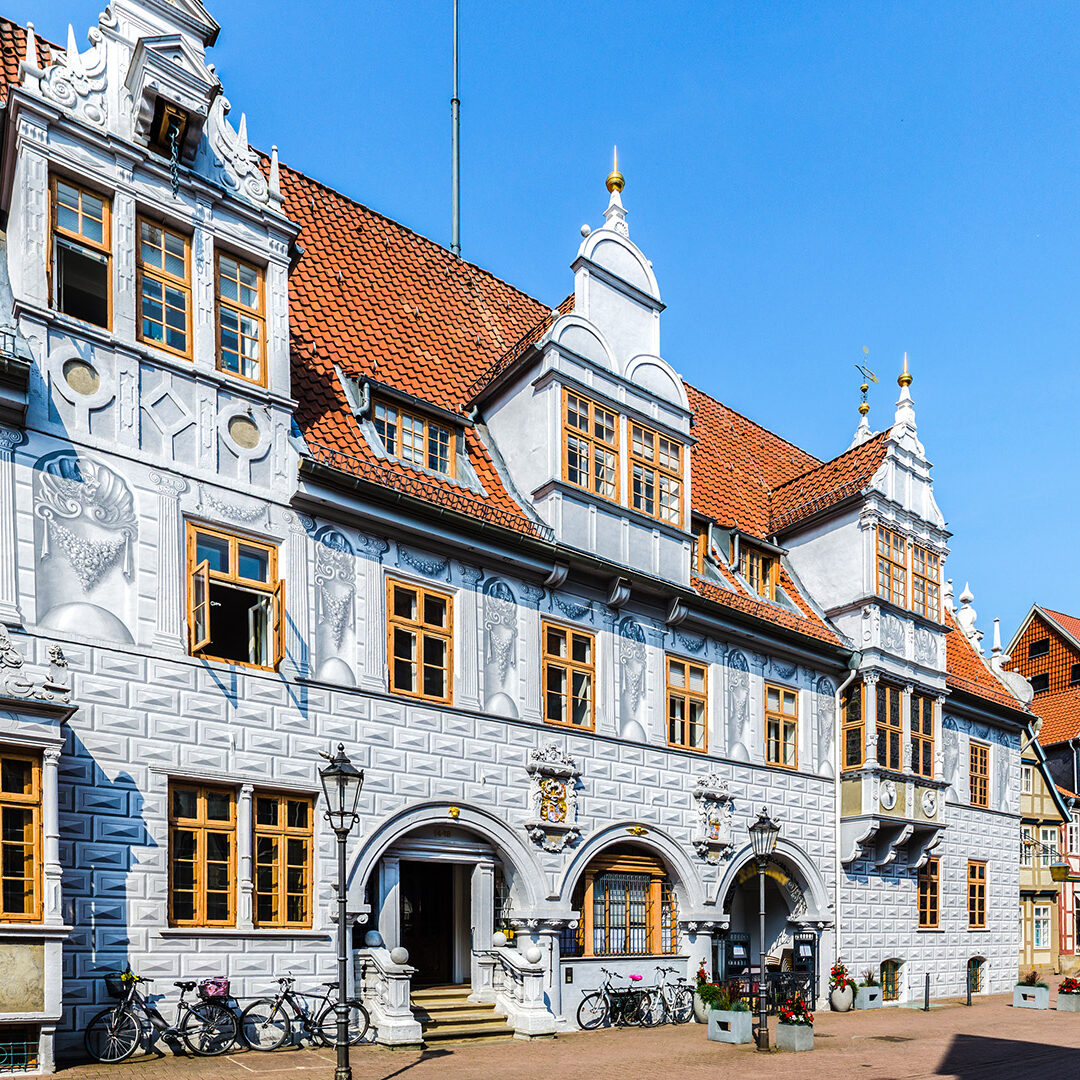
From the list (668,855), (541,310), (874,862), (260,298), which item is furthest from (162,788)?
(874,862)

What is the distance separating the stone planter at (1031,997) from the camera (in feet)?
86.0

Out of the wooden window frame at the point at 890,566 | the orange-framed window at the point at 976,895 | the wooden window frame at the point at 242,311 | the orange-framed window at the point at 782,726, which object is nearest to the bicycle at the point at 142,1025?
the wooden window frame at the point at 242,311

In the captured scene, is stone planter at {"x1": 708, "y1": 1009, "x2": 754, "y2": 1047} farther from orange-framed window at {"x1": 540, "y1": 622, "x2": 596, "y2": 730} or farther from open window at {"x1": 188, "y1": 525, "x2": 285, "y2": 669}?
open window at {"x1": 188, "y1": 525, "x2": 285, "y2": 669}

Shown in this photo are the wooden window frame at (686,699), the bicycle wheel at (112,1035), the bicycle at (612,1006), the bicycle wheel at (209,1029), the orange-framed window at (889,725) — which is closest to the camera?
the bicycle wheel at (112,1035)

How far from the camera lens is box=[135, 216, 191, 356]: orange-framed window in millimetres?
15438

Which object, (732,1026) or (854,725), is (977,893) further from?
(732,1026)

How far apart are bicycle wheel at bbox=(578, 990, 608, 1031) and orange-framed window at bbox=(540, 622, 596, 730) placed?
4.29 m

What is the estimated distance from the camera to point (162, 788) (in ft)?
47.0

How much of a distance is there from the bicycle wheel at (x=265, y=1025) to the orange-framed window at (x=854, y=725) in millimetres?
14685

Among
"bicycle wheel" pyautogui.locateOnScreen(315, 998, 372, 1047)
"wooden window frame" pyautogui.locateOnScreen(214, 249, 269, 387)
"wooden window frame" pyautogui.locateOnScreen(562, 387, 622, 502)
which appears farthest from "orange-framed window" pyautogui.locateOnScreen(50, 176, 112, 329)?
"bicycle wheel" pyautogui.locateOnScreen(315, 998, 372, 1047)

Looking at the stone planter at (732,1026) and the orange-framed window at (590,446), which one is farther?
the orange-framed window at (590,446)

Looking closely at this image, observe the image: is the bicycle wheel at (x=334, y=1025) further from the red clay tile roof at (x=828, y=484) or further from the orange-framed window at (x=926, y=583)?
the orange-framed window at (x=926, y=583)

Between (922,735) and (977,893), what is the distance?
604 centimetres

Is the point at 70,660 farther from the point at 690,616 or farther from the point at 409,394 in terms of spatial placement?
the point at 690,616
